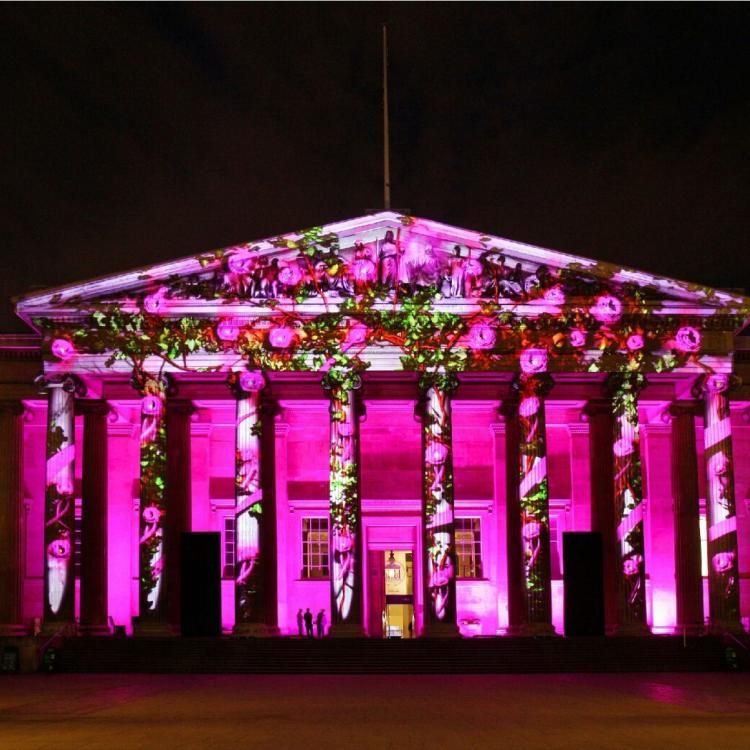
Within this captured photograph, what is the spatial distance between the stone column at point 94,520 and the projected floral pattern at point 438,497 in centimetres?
1011

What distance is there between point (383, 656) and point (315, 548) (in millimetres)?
10008

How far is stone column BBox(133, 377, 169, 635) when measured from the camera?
36188 millimetres

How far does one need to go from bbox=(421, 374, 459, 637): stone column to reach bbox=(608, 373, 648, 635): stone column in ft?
16.5

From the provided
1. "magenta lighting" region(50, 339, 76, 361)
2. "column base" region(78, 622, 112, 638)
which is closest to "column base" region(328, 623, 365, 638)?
"column base" region(78, 622, 112, 638)

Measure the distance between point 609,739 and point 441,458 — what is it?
19009 millimetres

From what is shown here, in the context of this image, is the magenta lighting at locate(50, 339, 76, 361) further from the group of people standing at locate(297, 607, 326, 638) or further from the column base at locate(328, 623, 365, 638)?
the column base at locate(328, 623, 365, 638)

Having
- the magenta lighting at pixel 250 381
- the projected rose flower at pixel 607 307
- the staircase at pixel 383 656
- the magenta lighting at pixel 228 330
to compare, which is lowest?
the staircase at pixel 383 656

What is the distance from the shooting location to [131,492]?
4266 cm

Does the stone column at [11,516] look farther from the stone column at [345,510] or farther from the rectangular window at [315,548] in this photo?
the stone column at [345,510]

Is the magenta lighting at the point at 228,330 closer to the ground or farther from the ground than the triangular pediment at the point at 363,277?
closer to the ground

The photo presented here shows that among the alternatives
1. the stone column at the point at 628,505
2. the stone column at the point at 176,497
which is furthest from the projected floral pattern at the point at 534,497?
the stone column at the point at 176,497

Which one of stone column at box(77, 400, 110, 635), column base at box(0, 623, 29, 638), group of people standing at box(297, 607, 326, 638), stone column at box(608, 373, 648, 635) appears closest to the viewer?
stone column at box(608, 373, 648, 635)

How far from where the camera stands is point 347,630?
35.6 m

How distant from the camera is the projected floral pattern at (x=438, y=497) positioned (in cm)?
3641
